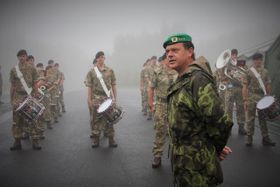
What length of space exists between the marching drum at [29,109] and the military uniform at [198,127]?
4588mm

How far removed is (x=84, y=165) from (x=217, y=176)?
3.60 meters

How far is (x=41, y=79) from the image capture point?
6176 mm

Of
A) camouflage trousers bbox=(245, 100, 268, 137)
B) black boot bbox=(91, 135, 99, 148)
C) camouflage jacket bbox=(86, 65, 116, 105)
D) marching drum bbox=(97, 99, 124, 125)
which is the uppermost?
camouflage jacket bbox=(86, 65, 116, 105)

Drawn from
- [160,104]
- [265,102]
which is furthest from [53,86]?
[265,102]

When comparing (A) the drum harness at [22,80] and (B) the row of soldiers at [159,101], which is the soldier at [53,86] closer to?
(A) the drum harness at [22,80]

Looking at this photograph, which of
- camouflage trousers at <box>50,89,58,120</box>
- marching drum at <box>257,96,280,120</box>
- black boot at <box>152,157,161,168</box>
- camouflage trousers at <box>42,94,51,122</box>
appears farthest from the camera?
camouflage trousers at <box>50,89,58,120</box>

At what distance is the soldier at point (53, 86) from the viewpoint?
9.59m

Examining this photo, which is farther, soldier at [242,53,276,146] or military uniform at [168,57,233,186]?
soldier at [242,53,276,146]

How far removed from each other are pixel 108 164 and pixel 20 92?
312 cm

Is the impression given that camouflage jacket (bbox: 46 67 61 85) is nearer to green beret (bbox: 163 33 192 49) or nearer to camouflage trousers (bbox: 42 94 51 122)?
camouflage trousers (bbox: 42 94 51 122)

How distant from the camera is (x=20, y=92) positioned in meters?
6.03

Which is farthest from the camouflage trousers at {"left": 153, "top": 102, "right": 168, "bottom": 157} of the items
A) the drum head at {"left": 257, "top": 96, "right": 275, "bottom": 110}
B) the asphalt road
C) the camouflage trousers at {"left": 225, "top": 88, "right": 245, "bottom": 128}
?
the camouflage trousers at {"left": 225, "top": 88, "right": 245, "bottom": 128}

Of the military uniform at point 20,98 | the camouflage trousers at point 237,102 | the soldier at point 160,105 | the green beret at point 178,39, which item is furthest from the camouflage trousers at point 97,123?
the green beret at point 178,39

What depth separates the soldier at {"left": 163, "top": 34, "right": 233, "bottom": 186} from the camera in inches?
73.5
